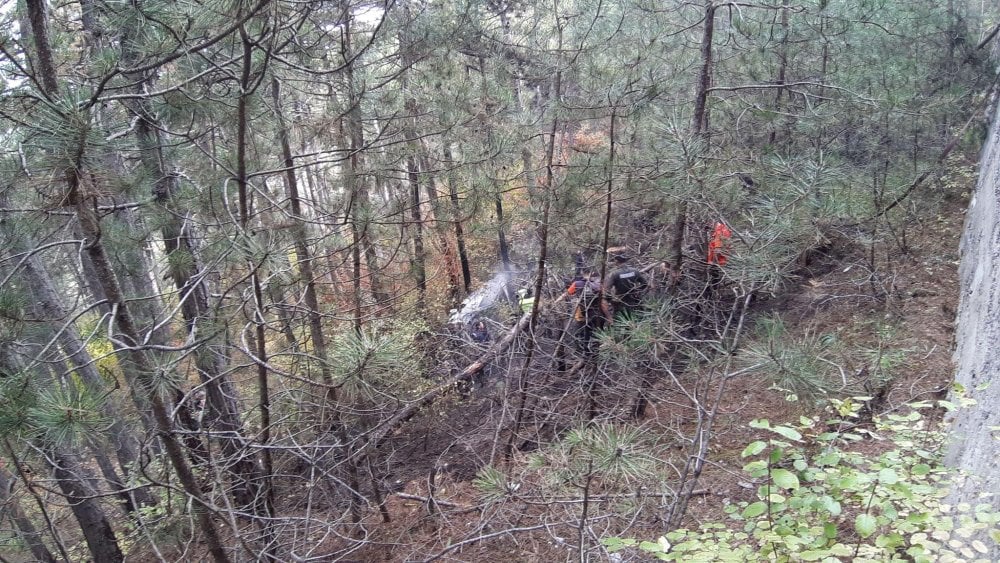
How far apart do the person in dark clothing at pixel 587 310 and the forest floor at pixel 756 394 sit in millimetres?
666

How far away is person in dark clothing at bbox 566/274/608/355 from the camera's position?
536cm

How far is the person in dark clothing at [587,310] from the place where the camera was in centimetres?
536

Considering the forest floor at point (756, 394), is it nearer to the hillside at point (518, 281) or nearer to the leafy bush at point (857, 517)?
the hillside at point (518, 281)

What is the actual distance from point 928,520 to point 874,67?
6.12 meters

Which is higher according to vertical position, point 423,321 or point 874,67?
point 874,67

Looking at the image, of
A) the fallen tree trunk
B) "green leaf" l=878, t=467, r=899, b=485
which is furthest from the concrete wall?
the fallen tree trunk

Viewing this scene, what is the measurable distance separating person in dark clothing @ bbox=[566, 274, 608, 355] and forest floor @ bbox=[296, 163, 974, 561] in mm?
666

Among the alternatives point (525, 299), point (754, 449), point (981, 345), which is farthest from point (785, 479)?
point (525, 299)

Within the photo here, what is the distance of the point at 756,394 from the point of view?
19.4 ft

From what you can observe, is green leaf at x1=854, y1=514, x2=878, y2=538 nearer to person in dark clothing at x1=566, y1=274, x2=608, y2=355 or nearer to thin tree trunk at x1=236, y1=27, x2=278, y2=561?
thin tree trunk at x1=236, y1=27, x2=278, y2=561

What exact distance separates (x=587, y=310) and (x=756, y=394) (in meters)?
2.33

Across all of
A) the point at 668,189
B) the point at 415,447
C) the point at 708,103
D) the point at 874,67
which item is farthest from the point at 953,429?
the point at 415,447

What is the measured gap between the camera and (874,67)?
609cm

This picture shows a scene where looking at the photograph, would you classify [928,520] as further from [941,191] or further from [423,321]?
[423,321]
